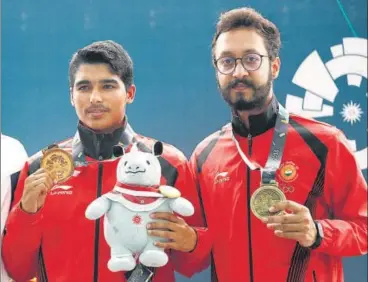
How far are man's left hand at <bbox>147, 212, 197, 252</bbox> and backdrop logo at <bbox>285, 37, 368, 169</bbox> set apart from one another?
1.01 metres

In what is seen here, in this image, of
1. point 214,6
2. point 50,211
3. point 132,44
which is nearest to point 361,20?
point 214,6

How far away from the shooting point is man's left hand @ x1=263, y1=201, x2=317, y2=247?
4.84ft

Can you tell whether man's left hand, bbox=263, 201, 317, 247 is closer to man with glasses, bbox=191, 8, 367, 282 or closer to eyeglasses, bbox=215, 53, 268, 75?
man with glasses, bbox=191, 8, 367, 282

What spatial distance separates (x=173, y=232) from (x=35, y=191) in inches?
16.5

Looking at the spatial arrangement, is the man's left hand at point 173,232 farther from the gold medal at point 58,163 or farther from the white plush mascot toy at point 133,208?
the gold medal at point 58,163

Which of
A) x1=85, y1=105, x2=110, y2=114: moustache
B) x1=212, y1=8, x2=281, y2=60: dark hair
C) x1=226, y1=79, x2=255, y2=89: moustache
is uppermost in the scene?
x1=212, y1=8, x2=281, y2=60: dark hair

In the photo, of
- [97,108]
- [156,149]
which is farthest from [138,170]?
[97,108]

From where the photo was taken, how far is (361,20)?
231 cm

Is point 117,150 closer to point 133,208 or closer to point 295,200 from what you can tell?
point 133,208

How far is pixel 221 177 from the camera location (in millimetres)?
1709

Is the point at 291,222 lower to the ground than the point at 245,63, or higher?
lower

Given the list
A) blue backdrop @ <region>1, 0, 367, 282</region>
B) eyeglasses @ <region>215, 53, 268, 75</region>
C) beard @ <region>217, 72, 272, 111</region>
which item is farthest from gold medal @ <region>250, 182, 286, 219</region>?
blue backdrop @ <region>1, 0, 367, 282</region>

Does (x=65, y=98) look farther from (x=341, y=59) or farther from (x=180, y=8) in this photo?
(x=341, y=59)

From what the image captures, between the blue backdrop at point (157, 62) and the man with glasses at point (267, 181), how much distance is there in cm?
63
